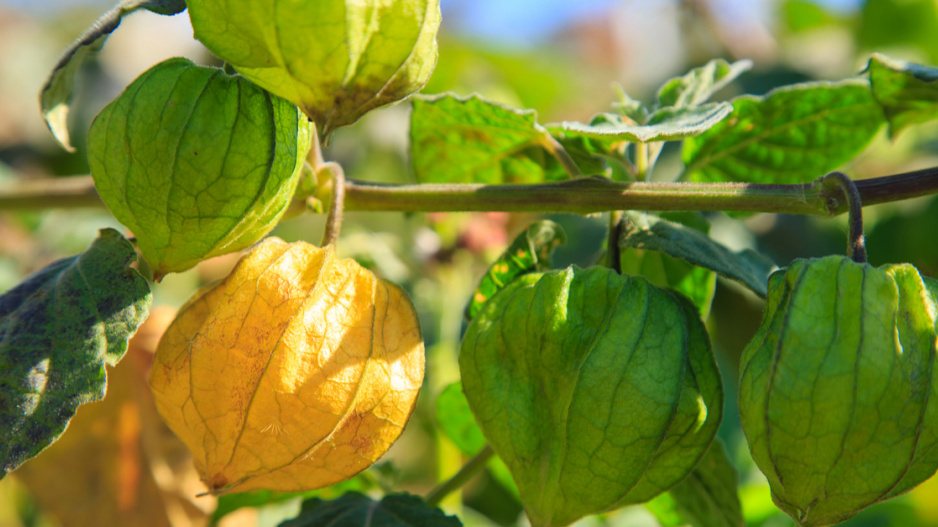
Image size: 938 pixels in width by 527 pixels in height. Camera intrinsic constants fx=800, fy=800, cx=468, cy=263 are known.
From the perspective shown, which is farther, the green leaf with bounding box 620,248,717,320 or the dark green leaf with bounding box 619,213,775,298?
the green leaf with bounding box 620,248,717,320

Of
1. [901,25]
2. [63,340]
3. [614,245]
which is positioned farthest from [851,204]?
[901,25]

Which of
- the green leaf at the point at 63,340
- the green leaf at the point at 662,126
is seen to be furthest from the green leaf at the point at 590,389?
the green leaf at the point at 63,340

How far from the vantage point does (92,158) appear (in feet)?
2.81

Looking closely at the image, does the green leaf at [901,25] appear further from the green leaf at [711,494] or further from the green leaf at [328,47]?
the green leaf at [328,47]

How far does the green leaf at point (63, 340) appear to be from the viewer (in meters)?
0.81

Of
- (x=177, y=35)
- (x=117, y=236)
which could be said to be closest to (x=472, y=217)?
(x=117, y=236)

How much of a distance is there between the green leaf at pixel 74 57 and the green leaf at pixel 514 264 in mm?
499

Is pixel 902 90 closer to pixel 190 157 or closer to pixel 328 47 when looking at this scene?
pixel 328 47

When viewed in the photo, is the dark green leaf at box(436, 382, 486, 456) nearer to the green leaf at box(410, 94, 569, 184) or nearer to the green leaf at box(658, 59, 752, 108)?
the green leaf at box(410, 94, 569, 184)

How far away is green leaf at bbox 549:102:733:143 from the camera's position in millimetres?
842

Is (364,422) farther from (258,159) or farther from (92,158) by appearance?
(92,158)

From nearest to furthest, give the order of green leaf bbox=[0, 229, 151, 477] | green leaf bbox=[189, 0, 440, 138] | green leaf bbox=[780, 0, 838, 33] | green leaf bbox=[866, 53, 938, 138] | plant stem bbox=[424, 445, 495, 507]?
green leaf bbox=[189, 0, 440, 138], green leaf bbox=[0, 229, 151, 477], green leaf bbox=[866, 53, 938, 138], plant stem bbox=[424, 445, 495, 507], green leaf bbox=[780, 0, 838, 33]

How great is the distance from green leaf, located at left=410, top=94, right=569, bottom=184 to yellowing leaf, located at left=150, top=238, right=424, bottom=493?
1.10ft

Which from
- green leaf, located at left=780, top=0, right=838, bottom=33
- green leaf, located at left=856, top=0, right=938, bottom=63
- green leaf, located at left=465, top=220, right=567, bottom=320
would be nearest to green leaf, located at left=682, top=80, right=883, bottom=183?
green leaf, located at left=465, top=220, right=567, bottom=320
